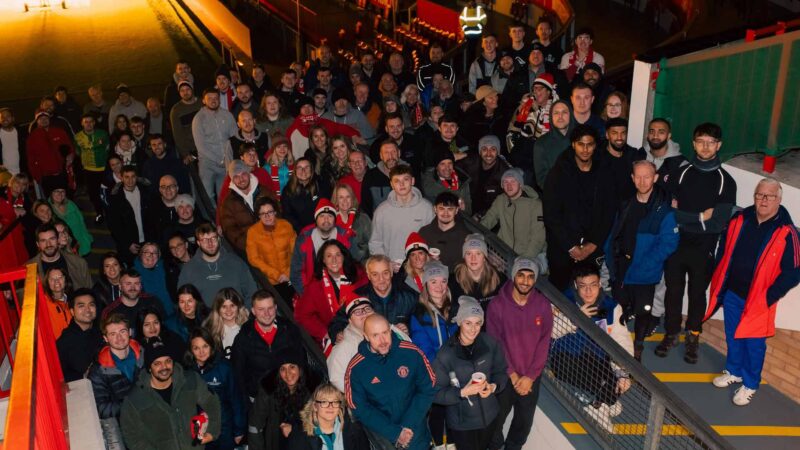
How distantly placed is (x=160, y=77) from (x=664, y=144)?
1985cm

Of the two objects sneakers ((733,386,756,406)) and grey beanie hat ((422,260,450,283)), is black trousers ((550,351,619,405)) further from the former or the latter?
sneakers ((733,386,756,406))

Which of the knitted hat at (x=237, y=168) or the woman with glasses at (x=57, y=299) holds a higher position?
the knitted hat at (x=237, y=168)

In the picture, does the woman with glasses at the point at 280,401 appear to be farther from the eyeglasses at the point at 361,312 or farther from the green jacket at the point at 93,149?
the green jacket at the point at 93,149

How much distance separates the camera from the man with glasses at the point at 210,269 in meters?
7.29

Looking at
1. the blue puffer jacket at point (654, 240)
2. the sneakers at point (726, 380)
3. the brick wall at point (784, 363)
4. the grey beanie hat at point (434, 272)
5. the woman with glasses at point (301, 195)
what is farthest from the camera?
the woman with glasses at point (301, 195)

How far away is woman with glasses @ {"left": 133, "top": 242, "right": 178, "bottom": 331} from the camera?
7898mm

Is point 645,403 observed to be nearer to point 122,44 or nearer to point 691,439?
point 691,439

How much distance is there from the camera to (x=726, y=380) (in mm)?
6824

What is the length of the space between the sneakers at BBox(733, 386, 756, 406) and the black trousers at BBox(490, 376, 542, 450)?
1.70 meters

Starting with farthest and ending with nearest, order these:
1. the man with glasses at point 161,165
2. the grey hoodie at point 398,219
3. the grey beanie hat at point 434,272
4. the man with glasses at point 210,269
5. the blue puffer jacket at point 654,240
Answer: the man with glasses at point 161,165, the grey hoodie at point 398,219, the man with glasses at point 210,269, the blue puffer jacket at point 654,240, the grey beanie hat at point 434,272

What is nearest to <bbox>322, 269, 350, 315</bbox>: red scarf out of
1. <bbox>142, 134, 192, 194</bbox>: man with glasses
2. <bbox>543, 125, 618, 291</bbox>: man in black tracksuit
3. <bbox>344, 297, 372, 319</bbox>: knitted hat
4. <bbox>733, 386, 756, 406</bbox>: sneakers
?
<bbox>344, 297, 372, 319</bbox>: knitted hat

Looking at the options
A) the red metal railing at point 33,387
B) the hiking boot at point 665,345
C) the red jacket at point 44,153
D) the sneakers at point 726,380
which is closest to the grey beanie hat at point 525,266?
the hiking boot at point 665,345

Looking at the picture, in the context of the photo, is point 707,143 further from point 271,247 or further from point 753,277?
point 271,247

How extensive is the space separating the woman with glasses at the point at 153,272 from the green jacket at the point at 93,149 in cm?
340
